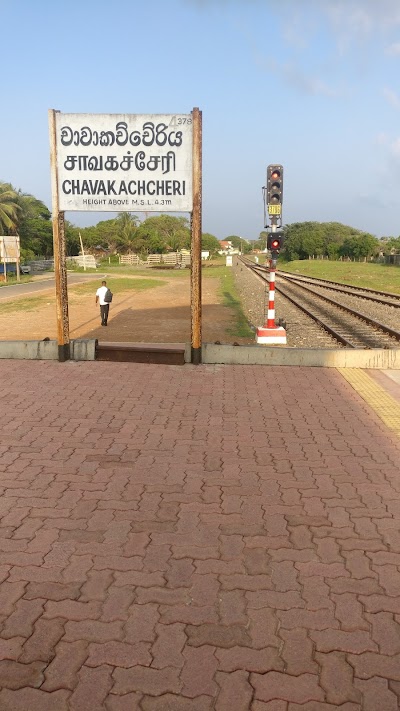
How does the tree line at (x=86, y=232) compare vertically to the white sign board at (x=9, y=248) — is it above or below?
above

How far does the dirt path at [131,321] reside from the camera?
1371cm

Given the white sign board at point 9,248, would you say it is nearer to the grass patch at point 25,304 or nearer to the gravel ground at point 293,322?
the grass patch at point 25,304

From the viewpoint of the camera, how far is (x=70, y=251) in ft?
278

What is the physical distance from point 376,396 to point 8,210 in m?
44.8

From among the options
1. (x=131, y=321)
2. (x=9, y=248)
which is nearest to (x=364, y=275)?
(x=9, y=248)

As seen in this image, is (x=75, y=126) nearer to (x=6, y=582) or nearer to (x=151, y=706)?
(x=6, y=582)

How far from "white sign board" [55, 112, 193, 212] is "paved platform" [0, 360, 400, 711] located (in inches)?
155

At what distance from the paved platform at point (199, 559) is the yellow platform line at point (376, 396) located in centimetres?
9

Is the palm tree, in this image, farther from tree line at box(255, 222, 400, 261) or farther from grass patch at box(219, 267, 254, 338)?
tree line at box(255, 222, 400, 261)

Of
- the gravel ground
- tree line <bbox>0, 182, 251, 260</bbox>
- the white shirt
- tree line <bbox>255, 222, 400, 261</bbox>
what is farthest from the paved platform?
tree line <bbox>255, 222, 400, 261</bbox>

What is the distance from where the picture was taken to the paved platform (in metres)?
2.44

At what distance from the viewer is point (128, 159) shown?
339 inches

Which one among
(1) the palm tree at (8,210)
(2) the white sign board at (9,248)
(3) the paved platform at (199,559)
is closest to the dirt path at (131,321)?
(3) the paved platform at (199,559)

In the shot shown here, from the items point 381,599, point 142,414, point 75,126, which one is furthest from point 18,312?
point 381,599
